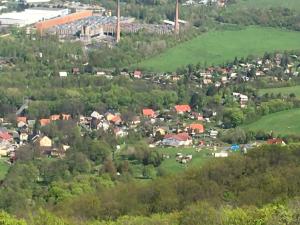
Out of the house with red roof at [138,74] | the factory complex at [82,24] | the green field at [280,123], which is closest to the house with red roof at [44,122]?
the green field at [280,123]

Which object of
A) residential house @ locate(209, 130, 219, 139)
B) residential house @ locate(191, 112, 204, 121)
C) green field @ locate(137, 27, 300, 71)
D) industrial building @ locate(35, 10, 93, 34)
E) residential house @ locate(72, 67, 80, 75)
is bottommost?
industrial building @ locate(35, 10, 93, 34)

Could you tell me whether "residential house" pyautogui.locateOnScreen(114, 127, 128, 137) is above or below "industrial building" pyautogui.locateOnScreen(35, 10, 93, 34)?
above

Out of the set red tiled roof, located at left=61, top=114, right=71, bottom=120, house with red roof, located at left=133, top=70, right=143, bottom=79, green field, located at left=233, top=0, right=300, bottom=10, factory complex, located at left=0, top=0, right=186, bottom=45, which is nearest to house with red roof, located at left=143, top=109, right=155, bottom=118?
red tiled roof, located at left=61, top=114, right=71, bottom=120

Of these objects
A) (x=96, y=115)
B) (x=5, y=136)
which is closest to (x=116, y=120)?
(x=96, y=115)

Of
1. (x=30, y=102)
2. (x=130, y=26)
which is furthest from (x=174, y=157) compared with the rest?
(x=130, y=26)

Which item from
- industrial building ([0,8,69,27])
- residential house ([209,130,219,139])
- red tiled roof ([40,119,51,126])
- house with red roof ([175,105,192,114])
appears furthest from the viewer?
industrial building ([0,8,69,27])

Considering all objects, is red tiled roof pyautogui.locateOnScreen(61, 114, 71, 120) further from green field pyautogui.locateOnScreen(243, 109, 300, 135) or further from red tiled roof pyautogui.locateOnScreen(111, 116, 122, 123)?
green field pyautogui.locateOnScreen(243, 109, 300, 135)

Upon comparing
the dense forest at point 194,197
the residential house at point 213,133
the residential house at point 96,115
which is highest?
the dense forest at point 194,197

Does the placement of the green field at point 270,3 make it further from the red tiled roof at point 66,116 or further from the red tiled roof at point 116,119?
the red tiled roof at point 66,116
